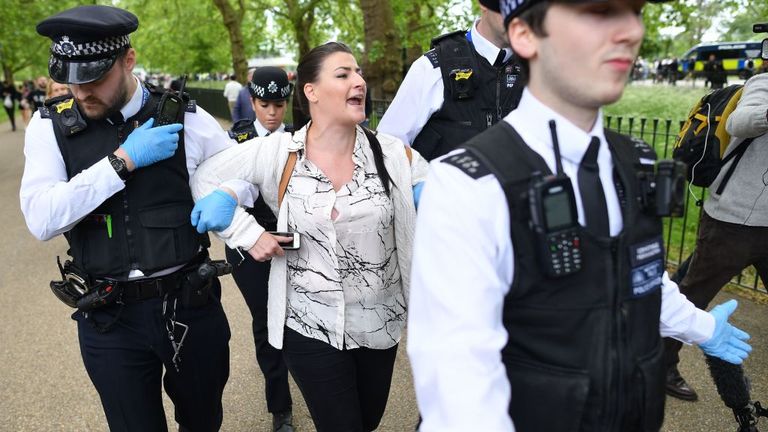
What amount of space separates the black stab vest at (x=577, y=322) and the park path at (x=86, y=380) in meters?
2.35

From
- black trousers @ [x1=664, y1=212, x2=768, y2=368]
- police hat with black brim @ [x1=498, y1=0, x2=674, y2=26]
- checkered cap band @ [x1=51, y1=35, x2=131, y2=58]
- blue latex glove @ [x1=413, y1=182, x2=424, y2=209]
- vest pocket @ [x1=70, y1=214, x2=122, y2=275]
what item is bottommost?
black trousers @ [x1=664, y1=212, x2=768, y2=368]

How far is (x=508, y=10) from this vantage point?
1.41 metres

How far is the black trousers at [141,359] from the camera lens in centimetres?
253

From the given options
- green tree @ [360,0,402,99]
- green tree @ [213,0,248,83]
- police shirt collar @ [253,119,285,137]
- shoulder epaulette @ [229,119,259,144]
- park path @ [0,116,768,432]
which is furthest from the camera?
green tree @ [213,0,248,83]

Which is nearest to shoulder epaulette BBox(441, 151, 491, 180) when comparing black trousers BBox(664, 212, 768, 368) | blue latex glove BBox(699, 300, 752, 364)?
blue latex glove BBox(699, 300, 752, 364)

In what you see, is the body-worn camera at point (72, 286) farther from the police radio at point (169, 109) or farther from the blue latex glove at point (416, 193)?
the blue latex glove at point (416, 193)

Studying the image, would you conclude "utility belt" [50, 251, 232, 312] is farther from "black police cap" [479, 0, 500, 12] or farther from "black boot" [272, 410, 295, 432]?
"black police cap" [479, 0, 500, 12]

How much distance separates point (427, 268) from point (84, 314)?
1823mm

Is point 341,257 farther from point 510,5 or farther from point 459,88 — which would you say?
point 510,5

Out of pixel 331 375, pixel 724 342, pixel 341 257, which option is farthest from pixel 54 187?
pixel 724 342

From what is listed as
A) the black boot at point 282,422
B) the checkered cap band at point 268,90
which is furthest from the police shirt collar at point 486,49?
the black boot at point 282,422

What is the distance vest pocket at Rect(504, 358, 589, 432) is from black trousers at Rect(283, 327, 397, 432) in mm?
1160

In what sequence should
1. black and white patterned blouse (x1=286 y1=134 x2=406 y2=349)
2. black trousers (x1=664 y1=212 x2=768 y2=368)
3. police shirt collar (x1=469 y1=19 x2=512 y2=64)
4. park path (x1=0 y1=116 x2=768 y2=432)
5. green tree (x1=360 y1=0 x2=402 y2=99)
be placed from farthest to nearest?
green tree (x1=360 y1=0 x2=402 y2=99) → park path (x1=0 y1=116 x2=768 y2=432) → black trousers (x1=664 y1=212 x2=768 y2=368) → police shirt collar (x1=469 y1=19 x2=512 y2=64) → black and white patterned blouse (x1=286 y1=134 x2=406 y2=349)

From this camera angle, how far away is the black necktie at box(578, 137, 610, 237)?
136cm
